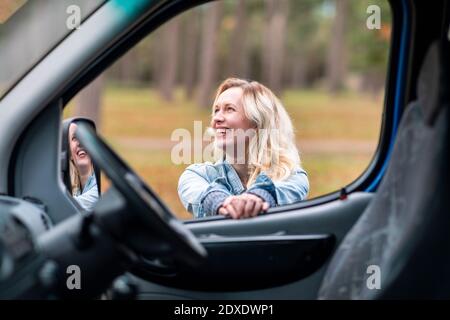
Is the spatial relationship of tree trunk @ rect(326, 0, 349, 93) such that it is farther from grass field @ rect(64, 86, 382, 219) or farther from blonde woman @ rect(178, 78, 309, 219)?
blonde woman @ rect(178, 78, 309, 219)

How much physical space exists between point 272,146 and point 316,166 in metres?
6.71

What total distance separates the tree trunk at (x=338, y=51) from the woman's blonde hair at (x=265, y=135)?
1425cm

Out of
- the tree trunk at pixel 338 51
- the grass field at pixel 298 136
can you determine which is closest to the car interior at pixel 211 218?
the grass field at pixel 298 136

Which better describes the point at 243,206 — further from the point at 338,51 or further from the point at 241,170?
the point at 338,51

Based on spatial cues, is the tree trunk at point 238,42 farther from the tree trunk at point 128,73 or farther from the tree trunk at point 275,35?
the tree trunk at point 128,73

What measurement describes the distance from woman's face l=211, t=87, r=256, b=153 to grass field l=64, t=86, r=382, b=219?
2.05m

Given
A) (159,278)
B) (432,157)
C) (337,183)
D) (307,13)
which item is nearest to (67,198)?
(159,278)

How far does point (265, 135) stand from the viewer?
2.45 metres

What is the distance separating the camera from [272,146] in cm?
246

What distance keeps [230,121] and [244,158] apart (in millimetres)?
131

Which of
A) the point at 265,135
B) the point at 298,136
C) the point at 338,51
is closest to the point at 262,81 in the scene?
the point at 298,136

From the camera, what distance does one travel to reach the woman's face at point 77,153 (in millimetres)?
2237

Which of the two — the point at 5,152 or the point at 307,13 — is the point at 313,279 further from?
the point at 307,13
